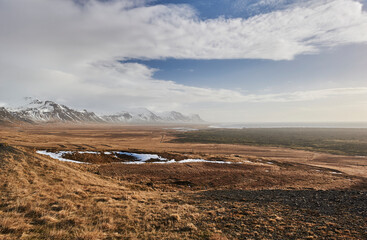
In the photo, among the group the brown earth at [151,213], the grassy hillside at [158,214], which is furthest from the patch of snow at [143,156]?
the grassy hillside at [158,214]

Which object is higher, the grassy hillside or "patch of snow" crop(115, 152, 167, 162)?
the grassy hillside

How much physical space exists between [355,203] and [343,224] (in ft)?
17.2

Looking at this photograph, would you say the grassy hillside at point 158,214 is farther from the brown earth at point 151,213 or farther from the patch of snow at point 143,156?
the patch of snow at point 143,156

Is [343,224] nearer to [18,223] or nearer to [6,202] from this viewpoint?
[18,223]

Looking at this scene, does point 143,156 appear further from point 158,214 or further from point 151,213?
point 158,214

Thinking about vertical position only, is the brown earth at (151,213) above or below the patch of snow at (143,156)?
above

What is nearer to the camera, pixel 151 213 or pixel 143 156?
pixel 151 213

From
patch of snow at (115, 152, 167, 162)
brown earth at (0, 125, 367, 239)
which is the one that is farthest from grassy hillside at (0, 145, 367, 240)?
patch of snow at (115, 152, 167, 162)

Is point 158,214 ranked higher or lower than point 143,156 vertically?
higher

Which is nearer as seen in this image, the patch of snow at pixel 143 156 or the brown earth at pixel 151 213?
the brown earth at pixel 151 213

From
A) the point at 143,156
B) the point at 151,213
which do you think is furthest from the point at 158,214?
the point at 143,156

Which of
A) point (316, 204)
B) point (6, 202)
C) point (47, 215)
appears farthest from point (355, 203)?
point (6, 202)

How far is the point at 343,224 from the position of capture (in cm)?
919

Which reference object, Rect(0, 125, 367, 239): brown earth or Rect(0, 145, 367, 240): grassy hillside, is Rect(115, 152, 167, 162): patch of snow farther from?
Rect(0, 145, 367, 240): grassy hillside
